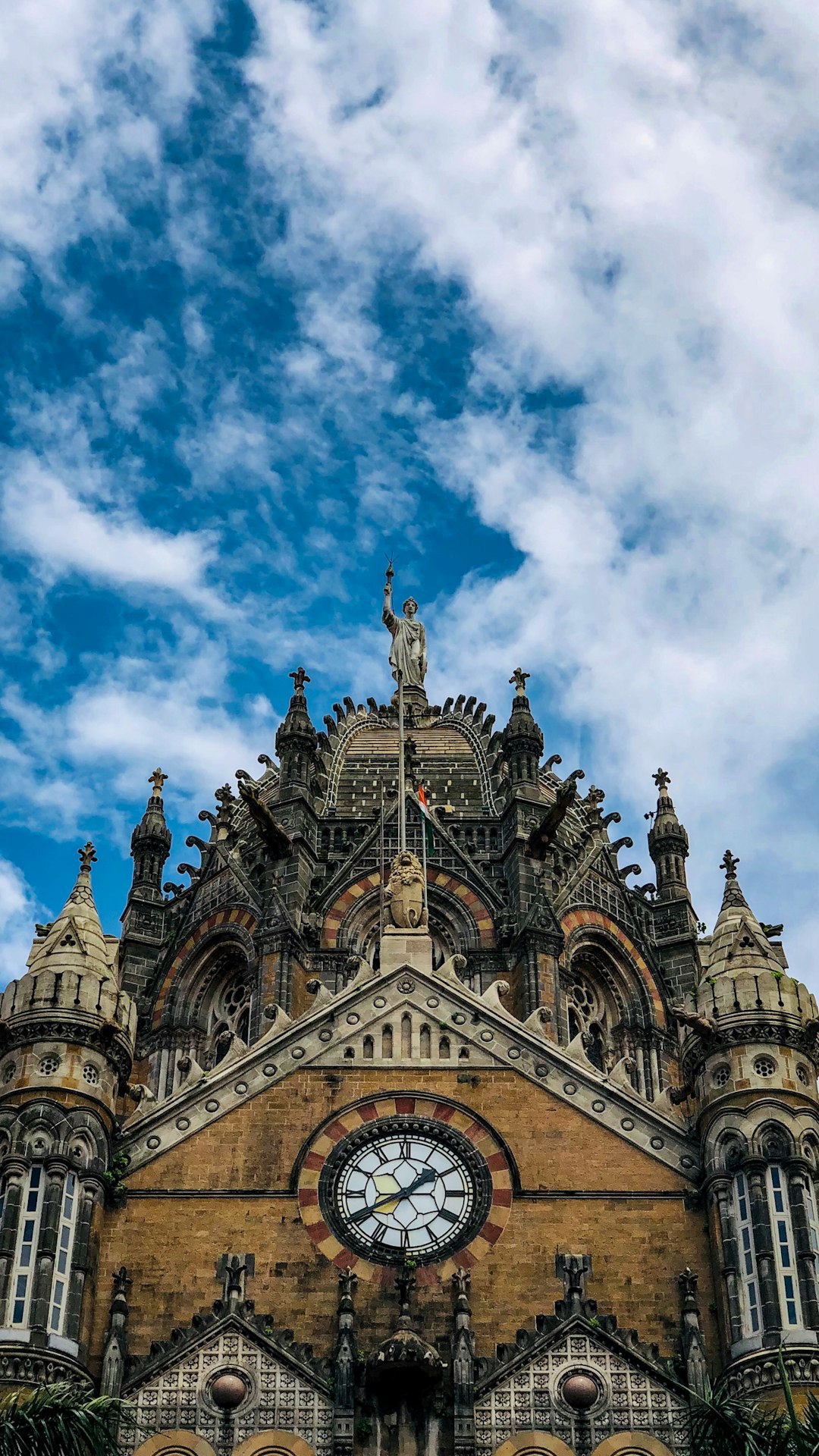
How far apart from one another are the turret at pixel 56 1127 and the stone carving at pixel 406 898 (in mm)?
5897

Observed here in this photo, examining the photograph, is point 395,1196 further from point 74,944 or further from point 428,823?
point 428,823

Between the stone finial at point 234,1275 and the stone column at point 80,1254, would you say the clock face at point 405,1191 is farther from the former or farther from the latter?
the stone column at point 80,1254

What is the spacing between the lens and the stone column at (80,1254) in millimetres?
39312

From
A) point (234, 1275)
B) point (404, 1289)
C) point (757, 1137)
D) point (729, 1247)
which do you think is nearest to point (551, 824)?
point (757, 1137)

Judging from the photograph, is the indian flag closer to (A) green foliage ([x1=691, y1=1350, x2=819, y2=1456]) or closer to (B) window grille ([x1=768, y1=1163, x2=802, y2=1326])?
(B) window grille ([x1=768, y1=1163, x2=802, y2=1326])

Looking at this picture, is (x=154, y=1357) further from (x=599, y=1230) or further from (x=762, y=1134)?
(x=762, y=1134)

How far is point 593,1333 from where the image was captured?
39.5 meters

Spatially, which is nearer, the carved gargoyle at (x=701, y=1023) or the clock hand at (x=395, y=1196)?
the clock hand at (x=395, y=1196)

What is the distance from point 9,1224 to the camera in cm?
3991

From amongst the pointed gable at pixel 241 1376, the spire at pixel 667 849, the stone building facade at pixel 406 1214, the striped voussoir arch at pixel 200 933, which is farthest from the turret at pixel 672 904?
the pointed gable at pixel 241 1376

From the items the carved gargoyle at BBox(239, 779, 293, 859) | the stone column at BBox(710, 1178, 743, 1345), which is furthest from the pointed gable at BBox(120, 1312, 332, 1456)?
the carved gargoyle at BBox(239, 779, 293, 859)

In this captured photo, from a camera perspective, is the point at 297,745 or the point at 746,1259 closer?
the point at 746,1259

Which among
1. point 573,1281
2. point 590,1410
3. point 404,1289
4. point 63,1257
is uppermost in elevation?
point 63,1257

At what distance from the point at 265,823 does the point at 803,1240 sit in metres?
26.5
